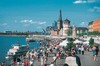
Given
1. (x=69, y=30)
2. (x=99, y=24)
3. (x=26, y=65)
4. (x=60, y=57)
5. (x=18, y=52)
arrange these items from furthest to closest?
1. (x=69, y=30)
2. (x=99, y=24)
3. (x=18, y=52)
4. (x=60, y=57)
5. (x=26, y=65)

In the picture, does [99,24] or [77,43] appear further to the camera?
[99,24]

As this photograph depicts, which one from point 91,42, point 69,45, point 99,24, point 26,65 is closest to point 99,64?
point 26,65

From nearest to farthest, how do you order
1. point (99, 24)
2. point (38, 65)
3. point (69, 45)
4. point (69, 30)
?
point (38, 65) → point (69, 45) → point (99, 24) → point (69, 30)

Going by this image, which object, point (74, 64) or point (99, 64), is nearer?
point (74, 64)

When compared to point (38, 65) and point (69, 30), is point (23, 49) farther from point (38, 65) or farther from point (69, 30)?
point (69, 30)

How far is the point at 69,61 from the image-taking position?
1288 centimetres

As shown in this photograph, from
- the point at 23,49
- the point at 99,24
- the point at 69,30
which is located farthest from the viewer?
the point at 69,30

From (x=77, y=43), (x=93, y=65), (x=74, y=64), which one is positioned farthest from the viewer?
(x=77, y=43)

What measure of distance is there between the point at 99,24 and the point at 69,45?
10461 centimetres

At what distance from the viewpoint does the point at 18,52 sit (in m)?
66.6

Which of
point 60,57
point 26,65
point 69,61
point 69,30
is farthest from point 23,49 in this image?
point 69,30

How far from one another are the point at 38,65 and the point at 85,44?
21.0m

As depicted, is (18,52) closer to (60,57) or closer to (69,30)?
(60,57)

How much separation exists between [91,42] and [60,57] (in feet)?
41.5
